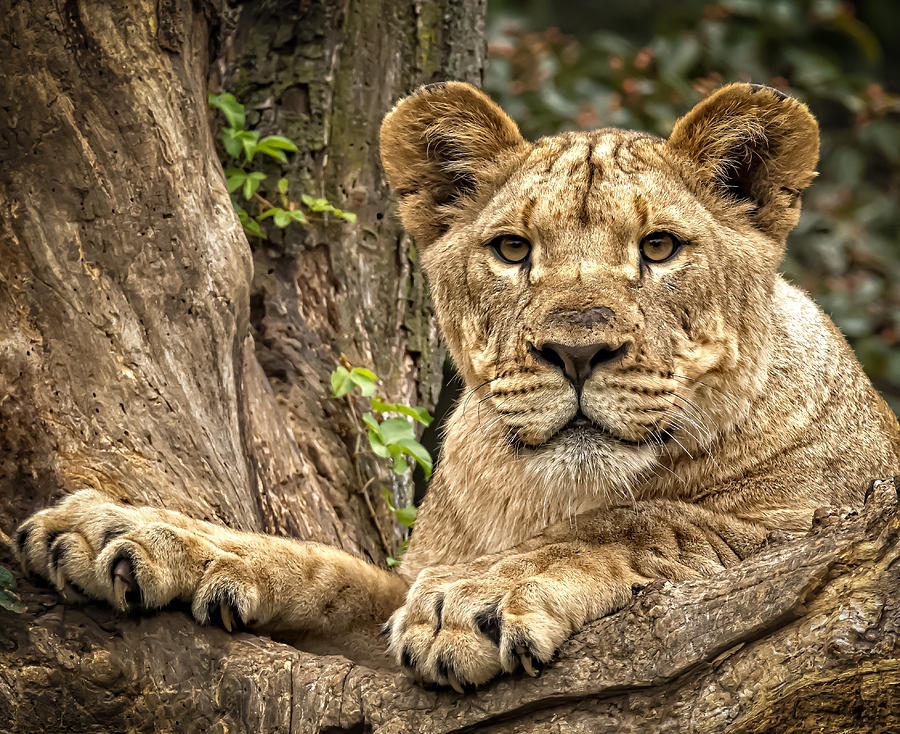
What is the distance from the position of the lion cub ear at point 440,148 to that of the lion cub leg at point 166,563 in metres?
1.28

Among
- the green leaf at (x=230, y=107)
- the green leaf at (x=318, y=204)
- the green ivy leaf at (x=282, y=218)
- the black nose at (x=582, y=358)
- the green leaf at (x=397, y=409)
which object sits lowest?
the green leaf at (x=397, y=409)

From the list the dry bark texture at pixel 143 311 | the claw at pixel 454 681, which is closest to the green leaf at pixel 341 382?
the dry bark texture at pixel 143 311

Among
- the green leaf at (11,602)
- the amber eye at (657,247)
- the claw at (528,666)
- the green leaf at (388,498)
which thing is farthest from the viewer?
the green leaf at (388,498)

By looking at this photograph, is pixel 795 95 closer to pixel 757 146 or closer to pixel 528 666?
pixel 757 146

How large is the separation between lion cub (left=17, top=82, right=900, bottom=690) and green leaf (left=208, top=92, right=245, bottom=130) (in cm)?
81

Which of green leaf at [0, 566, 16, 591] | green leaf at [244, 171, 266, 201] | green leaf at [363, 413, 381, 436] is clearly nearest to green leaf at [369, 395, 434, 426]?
green leaf at [363, 413, 381, 436]

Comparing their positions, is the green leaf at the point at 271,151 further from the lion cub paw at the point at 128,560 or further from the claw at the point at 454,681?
the claw at the point at 454,681

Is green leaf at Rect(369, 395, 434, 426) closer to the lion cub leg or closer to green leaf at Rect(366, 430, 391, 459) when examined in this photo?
green leaf at Rect(366, 430, 391, 459)

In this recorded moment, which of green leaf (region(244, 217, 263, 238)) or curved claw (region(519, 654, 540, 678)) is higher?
green leaf (region(244, 217, 263, 238))

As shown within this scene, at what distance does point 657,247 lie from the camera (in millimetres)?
3465

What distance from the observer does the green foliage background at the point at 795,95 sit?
7.36 metres

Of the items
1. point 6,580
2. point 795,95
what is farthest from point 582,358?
point 795,95

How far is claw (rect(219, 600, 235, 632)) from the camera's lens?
306 cm

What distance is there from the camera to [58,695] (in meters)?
2.82
